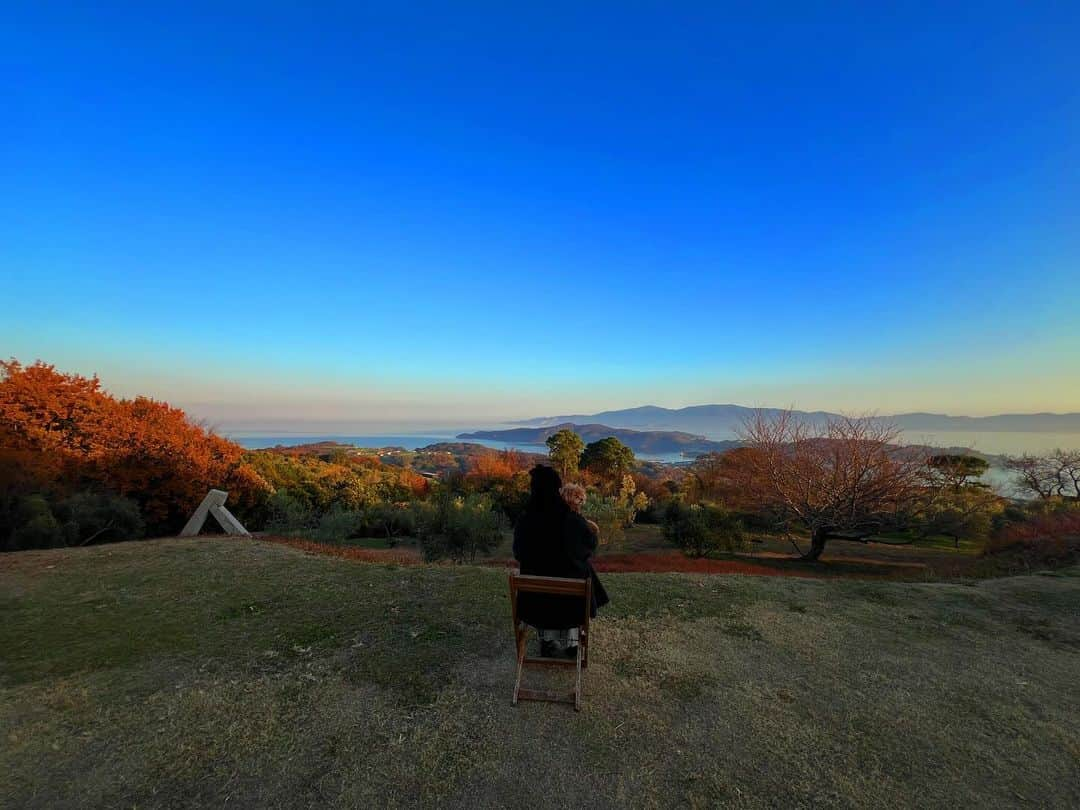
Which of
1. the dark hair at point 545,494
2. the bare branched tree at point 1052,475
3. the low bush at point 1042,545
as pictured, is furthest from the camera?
the bare branched tree at point 1052,475

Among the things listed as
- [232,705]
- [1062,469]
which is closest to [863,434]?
[232,705]

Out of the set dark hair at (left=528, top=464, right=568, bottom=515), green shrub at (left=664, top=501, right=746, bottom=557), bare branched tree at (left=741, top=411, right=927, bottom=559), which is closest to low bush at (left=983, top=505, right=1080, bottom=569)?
bare branched tree at (left=741, top=411, right=927, bottom=559)

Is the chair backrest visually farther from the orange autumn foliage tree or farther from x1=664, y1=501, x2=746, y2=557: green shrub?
the orange autumn foliage tree

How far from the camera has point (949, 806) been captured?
2.81 m

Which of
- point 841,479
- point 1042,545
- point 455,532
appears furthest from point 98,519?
point 1042,545

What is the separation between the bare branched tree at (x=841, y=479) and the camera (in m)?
15.8

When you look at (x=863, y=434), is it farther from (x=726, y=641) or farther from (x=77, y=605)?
(x=77, y=605)

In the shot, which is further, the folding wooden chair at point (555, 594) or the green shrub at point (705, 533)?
the green shrub at point (705, 533)

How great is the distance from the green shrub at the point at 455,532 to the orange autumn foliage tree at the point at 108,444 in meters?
12.8

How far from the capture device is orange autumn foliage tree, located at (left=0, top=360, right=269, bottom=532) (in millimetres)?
19625

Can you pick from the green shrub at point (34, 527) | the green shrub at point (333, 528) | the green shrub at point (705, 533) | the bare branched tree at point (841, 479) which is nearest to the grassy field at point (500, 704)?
the green shrub at point (34, 527)

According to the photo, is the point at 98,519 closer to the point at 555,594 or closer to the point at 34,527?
the point at 34,527

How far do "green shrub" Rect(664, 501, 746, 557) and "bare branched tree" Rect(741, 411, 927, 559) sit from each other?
73.7 inches

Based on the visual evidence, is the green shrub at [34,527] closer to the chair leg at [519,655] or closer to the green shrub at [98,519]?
the green shrub at [98,519]
